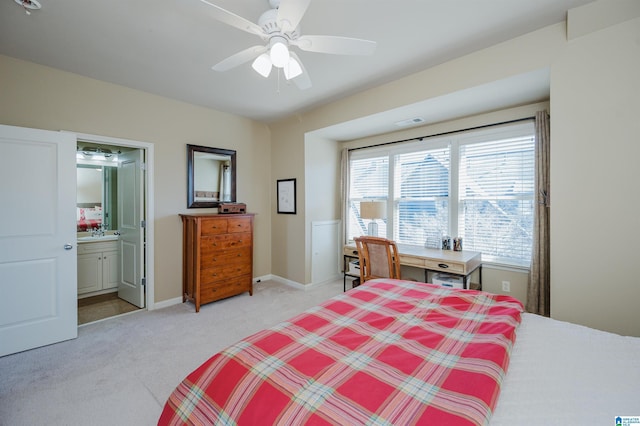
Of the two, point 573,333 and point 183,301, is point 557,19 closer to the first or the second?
point 573,333

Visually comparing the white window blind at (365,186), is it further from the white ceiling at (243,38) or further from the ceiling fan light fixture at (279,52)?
the ceiling fan light fixture at (279,52)

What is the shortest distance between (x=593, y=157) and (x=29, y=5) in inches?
163

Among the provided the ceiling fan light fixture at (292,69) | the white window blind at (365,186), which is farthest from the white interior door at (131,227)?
the white window blind at (365,186)

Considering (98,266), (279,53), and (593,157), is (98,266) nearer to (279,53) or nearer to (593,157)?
(279,53)

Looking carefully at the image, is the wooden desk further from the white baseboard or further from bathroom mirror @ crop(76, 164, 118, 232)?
bathroom mirror @ crop(76, 164, 118, 232)

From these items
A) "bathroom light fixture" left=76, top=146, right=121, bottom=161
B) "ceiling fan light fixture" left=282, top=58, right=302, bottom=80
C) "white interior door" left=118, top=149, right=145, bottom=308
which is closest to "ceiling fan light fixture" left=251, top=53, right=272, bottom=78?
"ceiling fan light fixture" left=282, top=58, right=302, bottom=80

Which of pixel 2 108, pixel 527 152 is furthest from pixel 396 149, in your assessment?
pixel 2 108

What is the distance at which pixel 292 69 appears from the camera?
1893mm

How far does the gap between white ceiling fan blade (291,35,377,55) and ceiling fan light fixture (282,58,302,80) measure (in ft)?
0.43

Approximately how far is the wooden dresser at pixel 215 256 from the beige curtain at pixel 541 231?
136 inches

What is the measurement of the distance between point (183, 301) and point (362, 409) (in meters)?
3.49

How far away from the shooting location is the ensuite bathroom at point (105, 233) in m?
3.47

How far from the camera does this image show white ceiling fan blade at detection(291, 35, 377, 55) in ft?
5.35

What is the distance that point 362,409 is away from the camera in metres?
0.85
